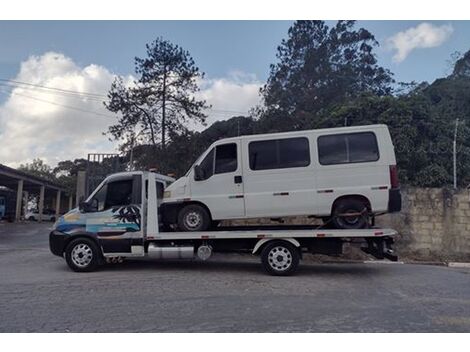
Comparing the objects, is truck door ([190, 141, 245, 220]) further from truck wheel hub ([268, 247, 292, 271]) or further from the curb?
the curb

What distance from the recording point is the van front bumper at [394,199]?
25.0 ft

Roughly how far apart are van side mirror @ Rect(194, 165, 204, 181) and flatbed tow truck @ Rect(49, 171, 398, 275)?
98cm

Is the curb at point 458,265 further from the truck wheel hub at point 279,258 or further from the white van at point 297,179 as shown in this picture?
the truck wheel hub at point 279,258

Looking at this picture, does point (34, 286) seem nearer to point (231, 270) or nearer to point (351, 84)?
point (231, 270)

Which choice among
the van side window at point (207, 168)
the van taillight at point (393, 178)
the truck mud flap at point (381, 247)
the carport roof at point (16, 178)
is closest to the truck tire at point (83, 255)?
the van side window at point (207, 168)

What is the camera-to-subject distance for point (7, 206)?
3894cm

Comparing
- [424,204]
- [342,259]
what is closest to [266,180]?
[342,259]

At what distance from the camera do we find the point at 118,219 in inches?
335

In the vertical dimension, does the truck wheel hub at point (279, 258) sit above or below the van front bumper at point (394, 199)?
below

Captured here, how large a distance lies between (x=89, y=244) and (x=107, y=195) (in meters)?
1.08

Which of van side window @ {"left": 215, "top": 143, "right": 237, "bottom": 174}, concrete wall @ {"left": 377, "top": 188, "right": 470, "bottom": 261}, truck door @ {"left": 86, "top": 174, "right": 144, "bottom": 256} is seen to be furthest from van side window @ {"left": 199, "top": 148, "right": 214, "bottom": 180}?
concrete wall @ {"left": 377, "top": 188, "right": 470, "bottom": 261}

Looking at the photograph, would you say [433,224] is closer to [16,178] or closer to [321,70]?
[321,70]

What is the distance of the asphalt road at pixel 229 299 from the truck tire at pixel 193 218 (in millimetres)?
965

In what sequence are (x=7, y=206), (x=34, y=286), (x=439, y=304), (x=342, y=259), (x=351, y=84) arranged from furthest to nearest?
1. (x=7, y=206)
2. (x=351, y=84)
3. (x=342, y=259)
4. (x=34, y=286)
5. (x=439, y=304)
